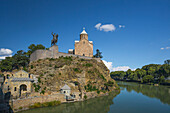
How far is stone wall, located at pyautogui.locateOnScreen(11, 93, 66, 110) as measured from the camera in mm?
21856

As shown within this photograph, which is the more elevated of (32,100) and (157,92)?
(32,100)

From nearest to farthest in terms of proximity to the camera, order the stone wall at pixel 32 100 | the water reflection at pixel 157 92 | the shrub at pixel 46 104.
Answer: the stone wall at pixel 32 100 < the shrub at pixel 46 104 < the water reflection at pixel 157 92

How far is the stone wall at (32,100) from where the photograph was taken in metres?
21.9

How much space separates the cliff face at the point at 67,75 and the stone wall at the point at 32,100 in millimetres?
2303

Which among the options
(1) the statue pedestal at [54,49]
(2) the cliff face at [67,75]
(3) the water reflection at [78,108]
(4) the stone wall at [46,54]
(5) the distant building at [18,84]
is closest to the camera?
(3) the water reflection at [78,108]

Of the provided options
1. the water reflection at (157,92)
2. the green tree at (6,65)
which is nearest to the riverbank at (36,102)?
the green tree at (6,65)

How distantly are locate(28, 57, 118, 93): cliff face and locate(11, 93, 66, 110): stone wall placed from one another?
230cm

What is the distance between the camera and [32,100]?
23734 mm

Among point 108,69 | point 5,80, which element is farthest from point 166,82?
point 5,80

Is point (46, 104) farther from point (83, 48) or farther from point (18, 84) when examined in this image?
point (83, 48)

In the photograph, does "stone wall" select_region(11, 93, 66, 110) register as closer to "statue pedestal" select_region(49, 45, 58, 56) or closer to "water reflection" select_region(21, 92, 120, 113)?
"water reflection" select_region(21, 92, 120, 113)

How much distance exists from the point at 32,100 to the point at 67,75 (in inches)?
433

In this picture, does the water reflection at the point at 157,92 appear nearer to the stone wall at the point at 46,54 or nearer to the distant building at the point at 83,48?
the distant building at the point at 83,48

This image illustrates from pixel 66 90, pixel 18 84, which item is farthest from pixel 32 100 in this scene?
pixel 66 90
